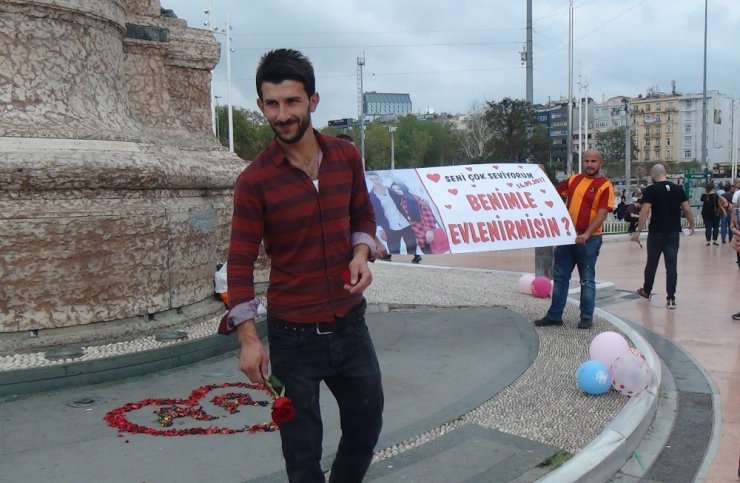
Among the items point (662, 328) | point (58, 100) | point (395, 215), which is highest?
point (58, 100)

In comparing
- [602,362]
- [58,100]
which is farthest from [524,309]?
[58,100]

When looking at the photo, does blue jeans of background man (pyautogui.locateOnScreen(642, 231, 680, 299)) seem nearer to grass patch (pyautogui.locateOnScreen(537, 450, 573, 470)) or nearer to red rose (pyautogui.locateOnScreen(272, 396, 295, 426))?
grass patch (pyautogui.locateOnScreen(537, 450, 573, 470))

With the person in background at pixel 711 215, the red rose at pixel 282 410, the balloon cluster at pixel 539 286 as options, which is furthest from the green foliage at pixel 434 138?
the red rose at pixel 282 410

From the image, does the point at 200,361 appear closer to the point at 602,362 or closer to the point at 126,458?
the point at 126,458

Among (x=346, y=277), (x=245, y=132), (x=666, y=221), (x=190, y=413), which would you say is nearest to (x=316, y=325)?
(x=346, y=277)

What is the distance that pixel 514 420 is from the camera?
4.54 metres

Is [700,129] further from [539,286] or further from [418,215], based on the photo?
[418,215]

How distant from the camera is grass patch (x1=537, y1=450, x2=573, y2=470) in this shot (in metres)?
3.83

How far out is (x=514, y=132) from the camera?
42156 millimetres

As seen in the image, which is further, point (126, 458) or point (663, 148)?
point (663, 148)

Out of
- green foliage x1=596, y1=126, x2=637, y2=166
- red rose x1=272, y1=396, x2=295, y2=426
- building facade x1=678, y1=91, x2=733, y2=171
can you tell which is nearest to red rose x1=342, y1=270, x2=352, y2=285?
red rose x1=272, y1=396, x2=295, y2=426

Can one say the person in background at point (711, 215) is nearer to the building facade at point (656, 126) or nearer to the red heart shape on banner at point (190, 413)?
the red heart shape on banner at point (190, 413)

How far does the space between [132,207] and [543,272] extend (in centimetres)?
602

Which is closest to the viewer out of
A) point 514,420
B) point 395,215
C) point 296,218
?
point 296,218
